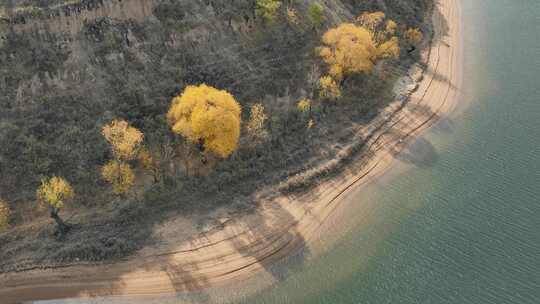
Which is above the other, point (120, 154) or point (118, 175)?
point (120, 154)

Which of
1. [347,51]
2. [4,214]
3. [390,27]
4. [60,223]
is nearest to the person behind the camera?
[4,214]

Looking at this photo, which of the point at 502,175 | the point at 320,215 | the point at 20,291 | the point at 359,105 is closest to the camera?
the point at 20,291

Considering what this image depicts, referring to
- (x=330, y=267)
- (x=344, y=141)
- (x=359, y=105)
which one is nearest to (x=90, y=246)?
(x=330, y=267)

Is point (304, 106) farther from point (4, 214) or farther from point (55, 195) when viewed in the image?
point (4, 214)

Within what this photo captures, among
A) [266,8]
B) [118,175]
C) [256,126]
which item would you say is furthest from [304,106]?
[118,175]

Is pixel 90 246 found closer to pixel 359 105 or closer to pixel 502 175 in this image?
pixel 359 105

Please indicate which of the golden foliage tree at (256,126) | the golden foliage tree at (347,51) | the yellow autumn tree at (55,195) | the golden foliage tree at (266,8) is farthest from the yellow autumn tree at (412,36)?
the yellow autumn tree at (55,195)

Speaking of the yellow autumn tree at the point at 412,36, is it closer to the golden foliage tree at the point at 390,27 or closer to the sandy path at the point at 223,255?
the golden foliage tree at the point at 390,27
